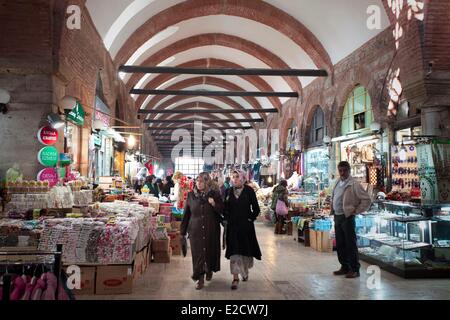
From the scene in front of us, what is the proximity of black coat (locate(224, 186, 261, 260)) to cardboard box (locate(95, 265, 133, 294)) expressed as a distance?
127 cm

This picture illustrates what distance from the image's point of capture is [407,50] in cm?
835

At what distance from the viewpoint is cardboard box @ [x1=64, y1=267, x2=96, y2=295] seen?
181 inches

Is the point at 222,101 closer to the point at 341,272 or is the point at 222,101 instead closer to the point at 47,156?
the point at 47,156

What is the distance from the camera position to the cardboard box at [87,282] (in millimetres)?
4605

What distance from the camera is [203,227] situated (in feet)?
16.5

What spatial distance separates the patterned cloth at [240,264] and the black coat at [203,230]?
208 millimetres

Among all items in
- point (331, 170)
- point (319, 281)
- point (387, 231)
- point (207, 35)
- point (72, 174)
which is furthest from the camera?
point (207, 35)

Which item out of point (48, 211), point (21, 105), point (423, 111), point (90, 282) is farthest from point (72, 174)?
point (423, 111)

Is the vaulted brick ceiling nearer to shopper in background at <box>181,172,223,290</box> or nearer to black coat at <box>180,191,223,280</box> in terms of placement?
shopper in background at <box>181,172,223,290</box>

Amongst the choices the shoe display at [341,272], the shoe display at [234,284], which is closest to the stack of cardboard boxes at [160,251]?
the shoe display at [234,284]

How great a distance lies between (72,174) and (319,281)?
4.80 meters

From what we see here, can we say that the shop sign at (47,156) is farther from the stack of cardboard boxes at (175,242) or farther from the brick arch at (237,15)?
the brick arch at (237,15)

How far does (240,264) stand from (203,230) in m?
0.67
